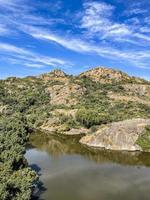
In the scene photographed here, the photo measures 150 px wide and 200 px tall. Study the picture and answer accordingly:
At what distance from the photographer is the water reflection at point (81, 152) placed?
103 metres

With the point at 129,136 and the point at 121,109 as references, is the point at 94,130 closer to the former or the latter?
the point at 129,136

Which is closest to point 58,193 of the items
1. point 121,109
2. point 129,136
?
point 129,136

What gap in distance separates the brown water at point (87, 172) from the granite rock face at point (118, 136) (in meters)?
5.55

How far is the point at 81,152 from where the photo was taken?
11356 centimetres

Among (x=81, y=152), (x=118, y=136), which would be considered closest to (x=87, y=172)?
(x=81, y=152)

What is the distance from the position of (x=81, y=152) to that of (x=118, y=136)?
1672 cm

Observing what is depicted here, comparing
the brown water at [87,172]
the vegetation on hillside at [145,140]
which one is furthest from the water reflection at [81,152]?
the vegetation on hillside at [145,140]

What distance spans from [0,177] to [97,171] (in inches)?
1480

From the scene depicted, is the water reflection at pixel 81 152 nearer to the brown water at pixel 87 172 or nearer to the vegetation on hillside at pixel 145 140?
the brown water at pixel 87 172

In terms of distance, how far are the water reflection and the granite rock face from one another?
478cm

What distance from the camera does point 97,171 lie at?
87.4 meters

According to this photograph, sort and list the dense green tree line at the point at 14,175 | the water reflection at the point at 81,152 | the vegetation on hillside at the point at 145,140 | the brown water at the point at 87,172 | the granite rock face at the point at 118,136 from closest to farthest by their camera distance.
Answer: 1. the dense green tree line at the point at 14,175
2. the brown water at the point at 87,172
3. the water reflection at the point at 81,152
4. the vegetation on hillside at the point at 145,140
5. the granite rock face at the point at 118,136

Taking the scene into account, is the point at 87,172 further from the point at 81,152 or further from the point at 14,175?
the point at 14,175

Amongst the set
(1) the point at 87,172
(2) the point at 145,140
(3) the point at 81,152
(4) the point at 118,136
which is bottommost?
(1) the point at 87,172
